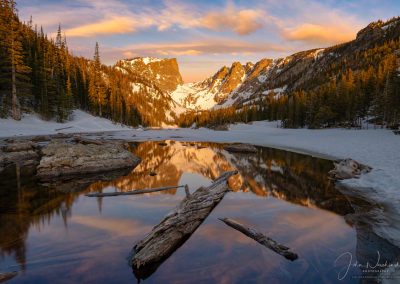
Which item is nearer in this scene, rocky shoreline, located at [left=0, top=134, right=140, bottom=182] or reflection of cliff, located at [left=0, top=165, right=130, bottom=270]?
reflection of cliff, located at [left=0, top=165, right=130, bottom=270]

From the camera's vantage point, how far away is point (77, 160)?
19.4 m

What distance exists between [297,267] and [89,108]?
290ft

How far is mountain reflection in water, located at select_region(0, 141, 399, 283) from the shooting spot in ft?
22.2

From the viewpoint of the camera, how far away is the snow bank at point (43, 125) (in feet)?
133

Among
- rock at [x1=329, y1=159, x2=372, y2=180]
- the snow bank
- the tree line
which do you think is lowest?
rock at [x1=329, y1=159, x2=372, y2=180]

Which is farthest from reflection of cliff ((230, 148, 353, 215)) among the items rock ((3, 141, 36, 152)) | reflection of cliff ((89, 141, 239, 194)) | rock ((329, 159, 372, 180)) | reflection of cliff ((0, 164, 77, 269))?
rock ((3, 141, 36, 152))

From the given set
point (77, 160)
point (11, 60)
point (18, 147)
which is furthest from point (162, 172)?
point (11, 60)

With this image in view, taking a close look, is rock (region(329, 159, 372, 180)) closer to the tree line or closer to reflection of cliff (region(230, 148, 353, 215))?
reflection of cliff (region(230, 148, 353, 215))

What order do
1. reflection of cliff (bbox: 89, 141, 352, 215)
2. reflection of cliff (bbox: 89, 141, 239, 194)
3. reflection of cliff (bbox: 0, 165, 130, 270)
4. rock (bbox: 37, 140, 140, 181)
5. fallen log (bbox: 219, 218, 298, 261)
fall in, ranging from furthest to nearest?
rock (bbox: 37, 140, 140, 181), reflection of cliff (bbox: 89, 141, 239, 194), reflection of cliff (bbox: 89, 141, 352, 215), reflection of cliff (bbox: 0, 165, 130, 270), fallen log (bbox: 219, 218, 298, 261)

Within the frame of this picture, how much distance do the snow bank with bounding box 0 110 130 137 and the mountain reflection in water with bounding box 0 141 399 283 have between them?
29394mm
